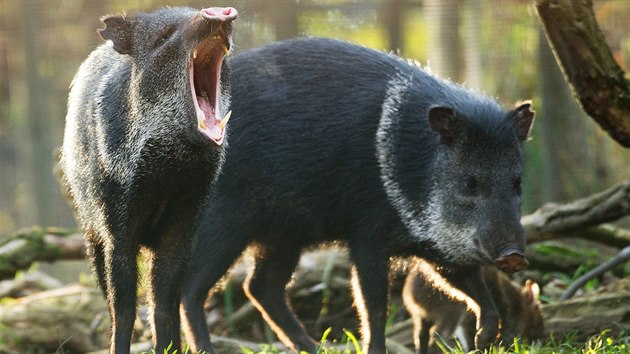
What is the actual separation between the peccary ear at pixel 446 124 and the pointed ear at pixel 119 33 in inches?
68.6

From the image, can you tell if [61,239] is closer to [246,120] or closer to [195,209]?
[246,120]

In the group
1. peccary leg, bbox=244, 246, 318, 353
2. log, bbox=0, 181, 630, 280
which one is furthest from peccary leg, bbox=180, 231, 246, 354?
log, bbox=0, 181, 630, 280

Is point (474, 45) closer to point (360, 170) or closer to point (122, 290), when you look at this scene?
point (360, 170)

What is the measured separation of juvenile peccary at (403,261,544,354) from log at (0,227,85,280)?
2592 millimetres

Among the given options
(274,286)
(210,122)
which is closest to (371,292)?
(274,286)

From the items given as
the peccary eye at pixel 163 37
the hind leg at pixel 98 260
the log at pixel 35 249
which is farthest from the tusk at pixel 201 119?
the log at pixel 35 249

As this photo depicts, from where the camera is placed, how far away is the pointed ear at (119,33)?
182 inches

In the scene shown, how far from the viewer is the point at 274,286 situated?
640 cm

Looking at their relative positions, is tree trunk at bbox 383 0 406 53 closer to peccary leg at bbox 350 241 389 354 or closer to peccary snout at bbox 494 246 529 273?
peccary leg at bbox 350 241 389 354

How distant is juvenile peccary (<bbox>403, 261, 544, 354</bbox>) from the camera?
6.00 metres

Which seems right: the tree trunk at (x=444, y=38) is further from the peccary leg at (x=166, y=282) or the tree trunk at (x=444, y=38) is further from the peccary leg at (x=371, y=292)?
the peccary leg at (x=166, y=282)

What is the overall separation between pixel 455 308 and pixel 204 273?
1.53 metres

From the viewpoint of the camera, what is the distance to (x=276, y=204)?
594 centimetres

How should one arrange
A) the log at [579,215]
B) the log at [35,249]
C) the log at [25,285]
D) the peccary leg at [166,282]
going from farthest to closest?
1. the log at [25,285]
2. the log at [35,249]
3. the log at [579,215]
4. the peccary leg at [166,282]
